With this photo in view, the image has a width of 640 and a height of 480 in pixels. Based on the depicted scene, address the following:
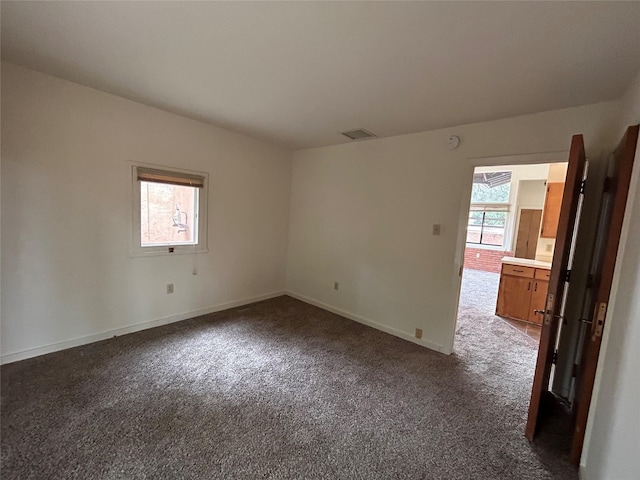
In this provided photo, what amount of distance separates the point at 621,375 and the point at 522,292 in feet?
11.0

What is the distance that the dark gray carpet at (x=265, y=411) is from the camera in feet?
5.04

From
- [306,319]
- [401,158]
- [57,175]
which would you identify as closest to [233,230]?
[306,319]

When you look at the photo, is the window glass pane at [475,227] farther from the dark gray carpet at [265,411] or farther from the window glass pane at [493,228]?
the dark gray carpet at [265,411]

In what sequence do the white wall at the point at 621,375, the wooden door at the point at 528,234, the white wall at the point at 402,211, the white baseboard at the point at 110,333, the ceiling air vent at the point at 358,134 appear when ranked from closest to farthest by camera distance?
the white wall at the point at 621,375
the white baseboard at the point at 110,333
the white wall at the point at 402,211
the ceiling air vent at the point at 358,134
the wooden door at the point at 528,234

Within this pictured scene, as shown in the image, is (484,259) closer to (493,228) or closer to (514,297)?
(493,228)

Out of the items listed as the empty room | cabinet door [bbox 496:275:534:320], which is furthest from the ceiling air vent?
cabinet door [bbox 496:275:534:320]

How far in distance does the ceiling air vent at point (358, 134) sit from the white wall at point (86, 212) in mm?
1490

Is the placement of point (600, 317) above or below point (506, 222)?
below

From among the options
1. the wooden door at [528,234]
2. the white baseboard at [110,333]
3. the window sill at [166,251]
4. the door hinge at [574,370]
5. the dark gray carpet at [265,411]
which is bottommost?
the dark gray carpet at [265,411]

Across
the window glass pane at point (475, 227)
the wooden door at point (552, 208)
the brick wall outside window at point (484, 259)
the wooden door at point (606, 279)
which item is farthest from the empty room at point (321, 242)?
→ the window glass pane at point (475, 227)

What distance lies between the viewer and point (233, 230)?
3.81 metres

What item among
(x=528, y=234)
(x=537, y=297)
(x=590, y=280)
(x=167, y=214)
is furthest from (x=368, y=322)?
(x=528, y=234)

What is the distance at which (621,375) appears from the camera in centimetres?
120

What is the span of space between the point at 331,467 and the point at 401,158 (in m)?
2.97
